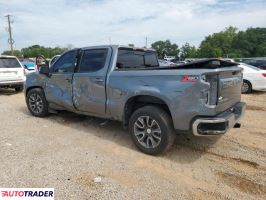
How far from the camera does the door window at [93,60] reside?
573cm

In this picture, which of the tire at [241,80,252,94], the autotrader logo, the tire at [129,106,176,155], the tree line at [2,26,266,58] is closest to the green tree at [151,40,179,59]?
the tree line at [2,26,266,58]

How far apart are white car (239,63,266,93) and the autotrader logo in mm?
9708

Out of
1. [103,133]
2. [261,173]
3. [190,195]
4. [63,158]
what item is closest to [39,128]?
[103,133]

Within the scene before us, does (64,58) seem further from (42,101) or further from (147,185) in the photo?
(147,185)

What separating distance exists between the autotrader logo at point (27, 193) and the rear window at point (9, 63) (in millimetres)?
9237

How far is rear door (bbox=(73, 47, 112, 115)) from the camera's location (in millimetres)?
5627

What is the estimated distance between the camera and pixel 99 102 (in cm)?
570

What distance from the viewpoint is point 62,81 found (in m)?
6.53

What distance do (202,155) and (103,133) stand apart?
85.4 inches

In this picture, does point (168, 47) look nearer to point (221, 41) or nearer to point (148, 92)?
point (221, 41)

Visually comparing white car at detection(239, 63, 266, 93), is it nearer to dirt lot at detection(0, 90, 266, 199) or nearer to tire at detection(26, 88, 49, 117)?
dirt lot at detection(0, 90, 266, 199)

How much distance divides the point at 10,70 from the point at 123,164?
29.9ft

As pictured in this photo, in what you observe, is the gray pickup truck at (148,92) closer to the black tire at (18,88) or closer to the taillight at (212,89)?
the taillight at (212,89)

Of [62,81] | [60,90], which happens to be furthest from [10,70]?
[62,81]
